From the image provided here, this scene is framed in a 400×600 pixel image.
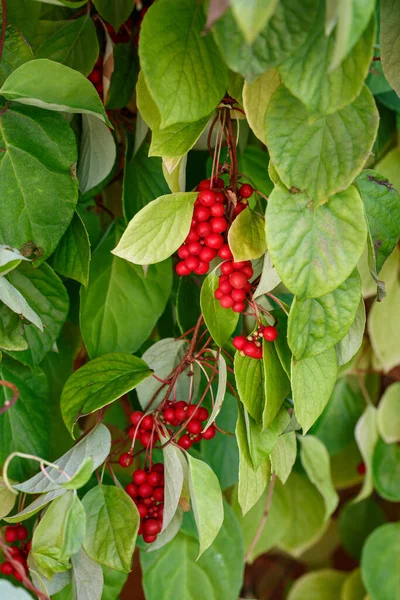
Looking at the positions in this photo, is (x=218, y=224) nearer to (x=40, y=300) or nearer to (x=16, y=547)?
(x=40, y=300)

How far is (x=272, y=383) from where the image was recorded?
18.0 inches

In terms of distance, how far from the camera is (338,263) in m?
0.39

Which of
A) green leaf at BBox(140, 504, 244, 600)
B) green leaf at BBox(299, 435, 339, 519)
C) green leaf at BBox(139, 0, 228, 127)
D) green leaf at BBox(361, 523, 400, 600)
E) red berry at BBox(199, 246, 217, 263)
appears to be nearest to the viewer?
green leaf at BBox(139, 0, 228, 127)

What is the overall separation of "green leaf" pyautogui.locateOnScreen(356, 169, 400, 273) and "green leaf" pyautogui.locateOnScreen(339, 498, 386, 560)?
604mm

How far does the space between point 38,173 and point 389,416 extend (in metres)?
0.58

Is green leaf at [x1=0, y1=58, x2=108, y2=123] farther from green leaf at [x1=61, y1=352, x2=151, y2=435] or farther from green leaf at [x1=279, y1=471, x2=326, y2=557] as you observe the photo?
green leaf at [x1=279, y1=471, x2=326, y2=557]

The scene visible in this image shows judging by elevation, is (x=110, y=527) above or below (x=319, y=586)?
above

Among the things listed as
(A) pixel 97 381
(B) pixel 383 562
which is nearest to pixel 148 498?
(A) pixel 97 381

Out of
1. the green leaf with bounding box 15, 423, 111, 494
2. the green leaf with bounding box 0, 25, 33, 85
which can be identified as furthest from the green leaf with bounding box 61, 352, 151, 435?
the green leaf with bounding box 0, 25, 33, 85

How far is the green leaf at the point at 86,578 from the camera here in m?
0.48

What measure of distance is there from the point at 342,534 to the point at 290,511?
0.17m

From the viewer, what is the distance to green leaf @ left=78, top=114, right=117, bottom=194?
520mm

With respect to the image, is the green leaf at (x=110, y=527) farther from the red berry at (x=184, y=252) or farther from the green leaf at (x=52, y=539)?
the red berry at (x=184, y=252)

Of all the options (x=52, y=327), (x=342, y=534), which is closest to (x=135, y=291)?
(x=52, y=327)
